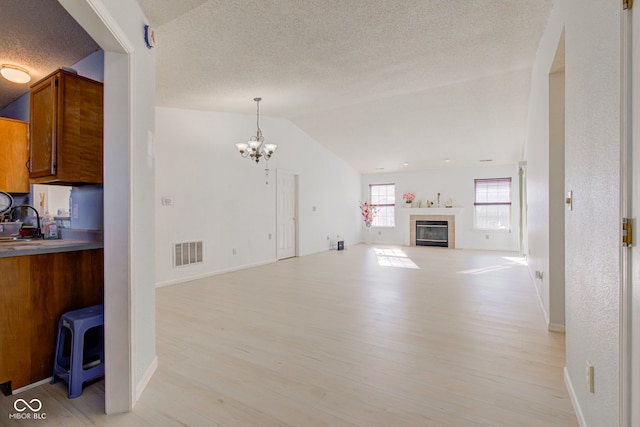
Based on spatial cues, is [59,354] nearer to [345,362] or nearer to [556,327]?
[345,362]

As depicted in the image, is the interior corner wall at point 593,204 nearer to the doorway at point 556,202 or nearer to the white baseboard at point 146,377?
the doorway at point 556,202

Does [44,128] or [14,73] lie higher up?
[14,73]

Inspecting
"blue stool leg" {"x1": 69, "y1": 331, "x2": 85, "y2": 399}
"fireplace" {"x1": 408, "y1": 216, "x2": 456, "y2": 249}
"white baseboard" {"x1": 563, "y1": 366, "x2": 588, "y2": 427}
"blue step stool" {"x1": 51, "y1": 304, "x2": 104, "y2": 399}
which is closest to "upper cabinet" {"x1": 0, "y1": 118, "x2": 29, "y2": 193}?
"blue step stool" {"x1": 51, "y1": 304, "x2": 104, "y2": 399}

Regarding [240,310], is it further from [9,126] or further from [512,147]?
[512,147]

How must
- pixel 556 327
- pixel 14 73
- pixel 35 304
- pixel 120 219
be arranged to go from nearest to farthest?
pixel 120 219
pixel 35 304
pixel 14 73
pixel 556 327

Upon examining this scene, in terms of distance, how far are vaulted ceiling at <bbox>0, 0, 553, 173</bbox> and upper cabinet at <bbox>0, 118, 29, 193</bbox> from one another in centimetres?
59

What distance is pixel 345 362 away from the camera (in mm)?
2328

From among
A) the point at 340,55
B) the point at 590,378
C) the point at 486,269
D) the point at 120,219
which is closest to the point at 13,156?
the point at 120,219

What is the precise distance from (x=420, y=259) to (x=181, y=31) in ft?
20.7

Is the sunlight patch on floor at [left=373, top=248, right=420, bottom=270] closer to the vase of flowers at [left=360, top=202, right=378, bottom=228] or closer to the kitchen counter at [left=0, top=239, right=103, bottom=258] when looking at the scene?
the vase of flowers at [left=360, top=202, right=378, bottom=228]

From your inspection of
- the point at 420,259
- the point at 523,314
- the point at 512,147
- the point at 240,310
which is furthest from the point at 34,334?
the point at 512,147

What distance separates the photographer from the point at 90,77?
7.75ft

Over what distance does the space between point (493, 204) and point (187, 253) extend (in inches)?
319

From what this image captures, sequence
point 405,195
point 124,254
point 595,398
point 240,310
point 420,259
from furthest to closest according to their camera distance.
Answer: point 405,195 → point 420,259 → point 240,310 → point 124,254 → point 595,398
